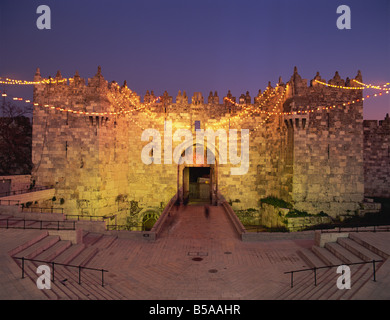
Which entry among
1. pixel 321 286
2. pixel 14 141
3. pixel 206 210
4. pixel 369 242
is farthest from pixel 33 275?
pixel 14 141

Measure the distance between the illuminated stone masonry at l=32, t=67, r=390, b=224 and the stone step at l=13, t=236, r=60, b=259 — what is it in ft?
27.0

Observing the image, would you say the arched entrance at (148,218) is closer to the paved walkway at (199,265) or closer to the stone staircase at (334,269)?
the paved walkway at (199,265)

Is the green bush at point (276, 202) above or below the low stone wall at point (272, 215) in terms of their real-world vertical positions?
above

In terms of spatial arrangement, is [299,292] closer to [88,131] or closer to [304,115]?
[304,115]

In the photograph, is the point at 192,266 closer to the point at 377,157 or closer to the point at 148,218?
the point at 148,218

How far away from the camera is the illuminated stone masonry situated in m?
19.2

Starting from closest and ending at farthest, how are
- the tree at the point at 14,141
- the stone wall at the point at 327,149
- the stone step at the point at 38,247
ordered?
the stone step at the point at 38,247 < the stone wall at the point at 327,149 < the tree at the point at 14,141

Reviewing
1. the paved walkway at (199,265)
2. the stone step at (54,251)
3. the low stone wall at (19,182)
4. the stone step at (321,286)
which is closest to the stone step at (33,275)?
the stone step at (54,251)

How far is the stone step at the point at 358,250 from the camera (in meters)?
9.62

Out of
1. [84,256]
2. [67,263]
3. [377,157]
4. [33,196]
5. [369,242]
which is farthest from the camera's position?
[377,157]

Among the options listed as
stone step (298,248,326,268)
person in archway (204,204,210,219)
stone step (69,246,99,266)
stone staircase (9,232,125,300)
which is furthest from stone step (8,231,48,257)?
stone step (298,248,326,268)

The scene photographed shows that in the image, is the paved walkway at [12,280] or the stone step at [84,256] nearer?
the paved walkway at [12,280]

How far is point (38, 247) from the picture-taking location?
10.6 metres

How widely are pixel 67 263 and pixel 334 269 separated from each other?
9689 mm
